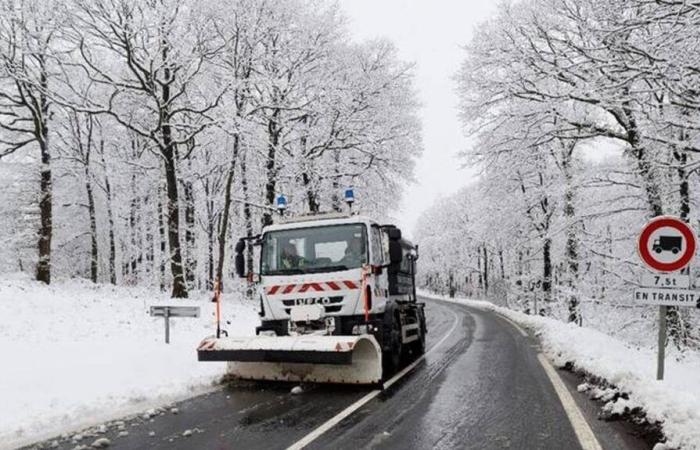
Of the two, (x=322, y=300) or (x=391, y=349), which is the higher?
(x=322, y=300)

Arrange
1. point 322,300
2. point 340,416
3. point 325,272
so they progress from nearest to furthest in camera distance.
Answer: point 340,416 < point 322,300 < point 325,272

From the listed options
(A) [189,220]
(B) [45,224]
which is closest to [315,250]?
(B) [45,224]

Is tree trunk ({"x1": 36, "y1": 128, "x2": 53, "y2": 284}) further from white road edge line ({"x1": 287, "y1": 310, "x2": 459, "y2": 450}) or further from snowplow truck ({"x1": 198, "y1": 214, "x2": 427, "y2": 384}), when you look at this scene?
white road edge line ({"x1": 287, "y1": 310, "x2": 459, "y2": 450})

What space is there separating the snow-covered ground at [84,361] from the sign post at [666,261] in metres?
6.40

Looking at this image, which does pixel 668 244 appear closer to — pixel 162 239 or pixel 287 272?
pixel 287 272

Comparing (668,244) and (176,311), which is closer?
(668,244)

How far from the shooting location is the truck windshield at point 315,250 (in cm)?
1018

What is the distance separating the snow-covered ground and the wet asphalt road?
25.3 inches

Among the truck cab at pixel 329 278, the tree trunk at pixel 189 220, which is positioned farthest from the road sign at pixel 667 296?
the tree trunk at pixel 189 220

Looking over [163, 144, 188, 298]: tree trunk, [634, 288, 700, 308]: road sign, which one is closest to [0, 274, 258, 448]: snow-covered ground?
[163, 144, 188, 298]: tree trunk

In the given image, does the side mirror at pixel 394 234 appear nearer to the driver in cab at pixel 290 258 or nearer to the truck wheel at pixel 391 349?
the truck wheel at pixel 391 349

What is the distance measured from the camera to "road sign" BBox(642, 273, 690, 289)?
755cm

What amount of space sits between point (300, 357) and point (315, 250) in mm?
2377

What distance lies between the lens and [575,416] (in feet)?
22.4
